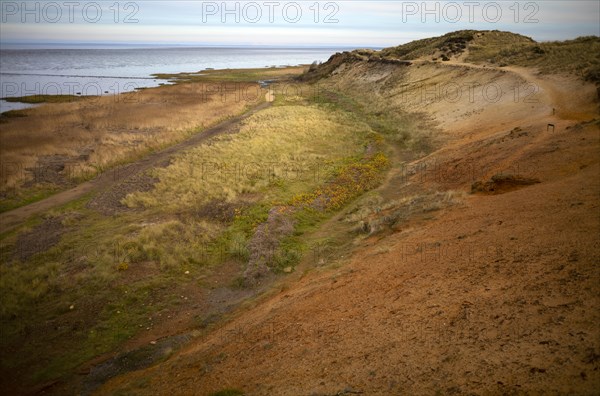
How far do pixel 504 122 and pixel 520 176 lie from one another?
580 inches

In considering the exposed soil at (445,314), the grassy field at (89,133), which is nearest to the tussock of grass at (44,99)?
the grassy field at (89,133)

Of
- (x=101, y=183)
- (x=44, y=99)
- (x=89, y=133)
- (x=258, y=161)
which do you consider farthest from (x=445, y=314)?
(x=44, y=99)

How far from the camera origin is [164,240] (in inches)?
658

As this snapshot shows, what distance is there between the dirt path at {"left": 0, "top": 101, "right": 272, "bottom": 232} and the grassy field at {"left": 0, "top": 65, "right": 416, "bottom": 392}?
1148 mm

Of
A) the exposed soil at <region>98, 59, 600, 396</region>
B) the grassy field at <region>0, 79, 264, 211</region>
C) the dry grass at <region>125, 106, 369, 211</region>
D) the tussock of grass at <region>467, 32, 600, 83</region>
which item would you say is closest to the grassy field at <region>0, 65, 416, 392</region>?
the dry grass at <region>125, 106, 369, 211</region>

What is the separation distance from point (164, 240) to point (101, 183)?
37.5ft

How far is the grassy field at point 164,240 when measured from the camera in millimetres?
11359

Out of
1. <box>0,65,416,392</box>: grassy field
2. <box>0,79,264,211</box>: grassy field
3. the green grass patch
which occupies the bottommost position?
<box>0,65,416,392</box>: grassy field

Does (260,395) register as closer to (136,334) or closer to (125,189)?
(136,334)

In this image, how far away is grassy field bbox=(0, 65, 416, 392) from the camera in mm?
11359

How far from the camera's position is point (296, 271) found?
14.3 metres

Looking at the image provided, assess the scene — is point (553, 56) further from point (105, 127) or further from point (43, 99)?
point (43, 99)

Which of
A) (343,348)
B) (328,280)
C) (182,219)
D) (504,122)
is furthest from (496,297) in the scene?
(504,122)

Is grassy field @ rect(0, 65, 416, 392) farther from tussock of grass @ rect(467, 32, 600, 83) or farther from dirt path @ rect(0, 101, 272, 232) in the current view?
→ tussock of grass @ rect(467, 32, 600, 83)
